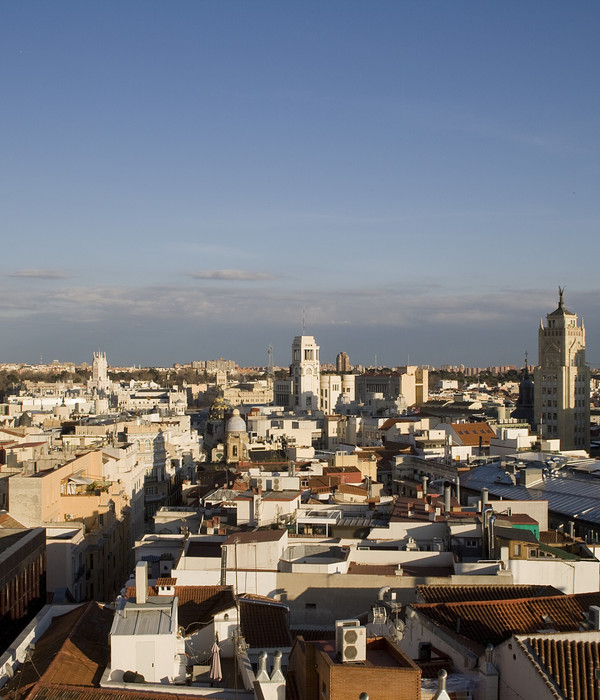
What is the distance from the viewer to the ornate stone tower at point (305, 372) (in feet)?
277

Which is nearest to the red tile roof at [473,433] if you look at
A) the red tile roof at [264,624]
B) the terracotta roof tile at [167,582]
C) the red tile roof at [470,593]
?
the red tile roof at [470,593]

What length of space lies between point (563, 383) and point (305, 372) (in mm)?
27819

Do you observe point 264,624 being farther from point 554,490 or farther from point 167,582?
point 554,490

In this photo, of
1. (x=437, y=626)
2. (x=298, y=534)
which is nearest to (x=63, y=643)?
(x=437, y=626)

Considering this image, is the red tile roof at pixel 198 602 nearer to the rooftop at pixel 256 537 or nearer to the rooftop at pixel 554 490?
the rooftop at pixel 256 537

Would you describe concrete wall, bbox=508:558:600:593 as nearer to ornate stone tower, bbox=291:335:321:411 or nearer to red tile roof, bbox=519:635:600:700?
red tile roof, bbox=519:635:600:700

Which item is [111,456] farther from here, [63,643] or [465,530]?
[63,643]

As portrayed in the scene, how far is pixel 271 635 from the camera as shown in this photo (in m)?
14.8

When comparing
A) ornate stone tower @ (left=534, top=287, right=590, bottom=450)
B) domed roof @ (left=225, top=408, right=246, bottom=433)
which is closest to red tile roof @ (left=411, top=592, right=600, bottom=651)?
domed roof @ (left=225, top=408, right=246, bottom=433)

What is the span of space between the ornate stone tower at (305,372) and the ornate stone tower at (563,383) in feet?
79.4

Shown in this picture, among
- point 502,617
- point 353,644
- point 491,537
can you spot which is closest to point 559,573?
point 491,537

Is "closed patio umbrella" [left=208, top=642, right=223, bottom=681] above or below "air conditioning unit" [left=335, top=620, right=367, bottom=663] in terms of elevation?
below

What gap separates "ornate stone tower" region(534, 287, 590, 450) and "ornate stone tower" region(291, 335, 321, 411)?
24196 millimetres

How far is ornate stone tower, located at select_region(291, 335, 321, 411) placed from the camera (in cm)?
8450
